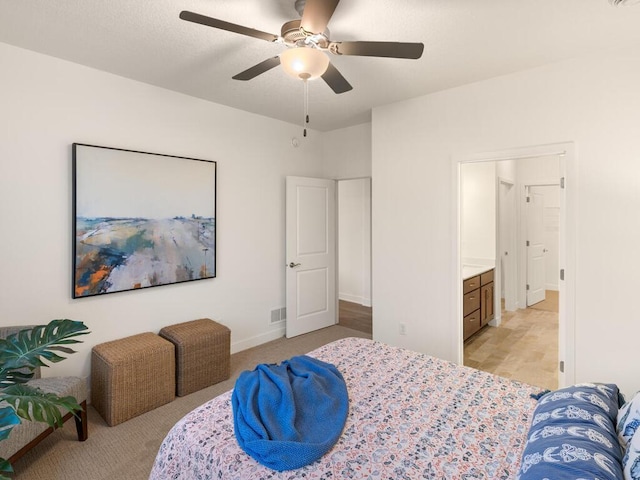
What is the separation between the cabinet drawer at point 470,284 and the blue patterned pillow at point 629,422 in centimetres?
246

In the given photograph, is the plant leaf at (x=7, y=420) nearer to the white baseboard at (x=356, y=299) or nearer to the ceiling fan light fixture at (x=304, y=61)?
the ceiling fan light fixture at (x=304, y=61)

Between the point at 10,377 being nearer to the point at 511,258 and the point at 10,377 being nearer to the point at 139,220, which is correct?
the point at 139,220

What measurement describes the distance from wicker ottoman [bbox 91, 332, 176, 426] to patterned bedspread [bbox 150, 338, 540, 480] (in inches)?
48.3

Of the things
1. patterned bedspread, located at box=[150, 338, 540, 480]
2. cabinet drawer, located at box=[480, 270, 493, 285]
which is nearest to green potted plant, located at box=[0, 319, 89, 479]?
patterned bedspread, located at box=[150, 338, 540, 480]

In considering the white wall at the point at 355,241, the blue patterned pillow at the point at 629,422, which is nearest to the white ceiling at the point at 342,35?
the blue patterned pillow at the point at 629,422

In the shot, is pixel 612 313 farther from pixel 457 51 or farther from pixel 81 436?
pixel 81 436

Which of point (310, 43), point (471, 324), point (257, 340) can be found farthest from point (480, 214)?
point (310, 43)

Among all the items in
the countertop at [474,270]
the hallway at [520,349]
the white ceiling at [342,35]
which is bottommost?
the hallway at [520,349]

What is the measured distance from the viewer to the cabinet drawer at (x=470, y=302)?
3844mm

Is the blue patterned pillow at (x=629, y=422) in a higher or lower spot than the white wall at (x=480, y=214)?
lower

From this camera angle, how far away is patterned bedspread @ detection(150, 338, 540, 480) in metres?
1.28

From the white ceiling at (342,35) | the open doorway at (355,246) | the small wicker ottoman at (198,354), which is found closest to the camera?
the white ceiling at (342,35)

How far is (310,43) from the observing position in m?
1.95

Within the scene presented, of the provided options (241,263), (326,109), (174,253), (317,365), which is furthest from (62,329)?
(326,109)
